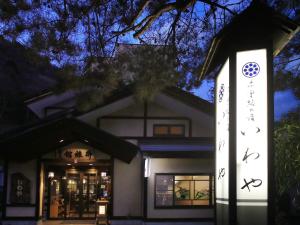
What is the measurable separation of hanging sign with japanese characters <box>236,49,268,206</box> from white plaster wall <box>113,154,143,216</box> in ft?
46.1

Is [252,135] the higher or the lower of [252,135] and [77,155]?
the lower

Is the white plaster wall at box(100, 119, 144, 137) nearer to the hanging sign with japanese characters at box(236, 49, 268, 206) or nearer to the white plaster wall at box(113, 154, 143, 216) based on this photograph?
the white plaster wall at box(113, 154, 143, 216)

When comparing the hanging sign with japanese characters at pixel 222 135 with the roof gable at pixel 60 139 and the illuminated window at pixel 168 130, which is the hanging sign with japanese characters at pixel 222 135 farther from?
the illuminated window at pixel 168 130

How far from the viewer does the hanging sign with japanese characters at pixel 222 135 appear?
611 cm

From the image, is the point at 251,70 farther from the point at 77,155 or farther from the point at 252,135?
the point at 77,155

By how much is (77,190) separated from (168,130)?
5571 mm

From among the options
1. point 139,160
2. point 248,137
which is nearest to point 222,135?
point 248,137

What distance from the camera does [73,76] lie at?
10688 mm

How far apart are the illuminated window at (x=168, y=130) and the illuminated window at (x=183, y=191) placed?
1663 millimetres

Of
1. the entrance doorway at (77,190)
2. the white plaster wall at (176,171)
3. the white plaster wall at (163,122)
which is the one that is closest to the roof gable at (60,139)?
the white plaster wall at (176,171)

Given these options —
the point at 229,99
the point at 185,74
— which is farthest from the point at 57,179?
the point at 229,99

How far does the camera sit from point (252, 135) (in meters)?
5.77

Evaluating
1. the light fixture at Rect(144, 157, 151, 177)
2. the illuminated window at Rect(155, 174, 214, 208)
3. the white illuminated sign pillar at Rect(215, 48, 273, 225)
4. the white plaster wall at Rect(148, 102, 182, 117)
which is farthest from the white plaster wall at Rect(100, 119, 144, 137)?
the white illuminated sign pillar at Rect(215, 48, 273, 225)

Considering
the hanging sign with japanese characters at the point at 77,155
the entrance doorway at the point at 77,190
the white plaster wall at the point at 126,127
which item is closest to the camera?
the hanging sign with japanese characters at the point at 77,155
